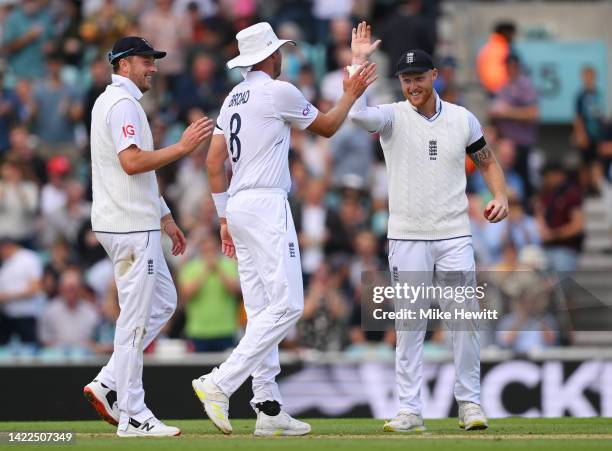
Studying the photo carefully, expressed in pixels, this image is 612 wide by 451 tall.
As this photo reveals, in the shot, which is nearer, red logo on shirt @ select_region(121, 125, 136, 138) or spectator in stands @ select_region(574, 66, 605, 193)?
red logo on shirt @ select_region(121, 125, 136, 138)

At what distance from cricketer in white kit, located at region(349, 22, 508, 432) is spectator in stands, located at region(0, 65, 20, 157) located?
968cm

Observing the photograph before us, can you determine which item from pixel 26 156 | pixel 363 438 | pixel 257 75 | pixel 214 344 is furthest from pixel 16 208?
pixel 363 438

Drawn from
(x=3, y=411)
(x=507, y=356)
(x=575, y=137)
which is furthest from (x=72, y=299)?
(x=575, y=137)

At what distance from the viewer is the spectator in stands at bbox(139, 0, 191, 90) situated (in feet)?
64.7

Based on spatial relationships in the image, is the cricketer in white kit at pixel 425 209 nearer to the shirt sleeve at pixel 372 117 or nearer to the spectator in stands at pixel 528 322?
the shirt sleeve at pixel 372 117

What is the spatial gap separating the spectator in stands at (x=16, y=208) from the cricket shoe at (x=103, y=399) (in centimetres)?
779

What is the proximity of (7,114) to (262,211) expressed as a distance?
32.7 ft

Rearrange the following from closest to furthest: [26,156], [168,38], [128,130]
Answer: [128,130] < [26,156] < [168,38]

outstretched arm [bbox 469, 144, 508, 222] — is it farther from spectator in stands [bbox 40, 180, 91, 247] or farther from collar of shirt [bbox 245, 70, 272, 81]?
spectator in stands [bbox 40, 180, 91, 247]

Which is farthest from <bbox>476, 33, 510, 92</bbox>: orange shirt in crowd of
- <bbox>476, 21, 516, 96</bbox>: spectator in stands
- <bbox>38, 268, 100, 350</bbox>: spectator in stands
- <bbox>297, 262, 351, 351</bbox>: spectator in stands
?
<bbox>38, 268, 100, 350</bbox>: spectator in stands

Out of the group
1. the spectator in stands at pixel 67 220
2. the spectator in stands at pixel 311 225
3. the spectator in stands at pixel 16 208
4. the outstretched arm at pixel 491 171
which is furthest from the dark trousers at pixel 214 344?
the outstretched arm at pixel 491 171

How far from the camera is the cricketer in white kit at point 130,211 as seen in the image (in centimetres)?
977

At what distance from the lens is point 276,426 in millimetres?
10000

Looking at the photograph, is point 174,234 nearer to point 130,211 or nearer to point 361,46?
point 130,211
